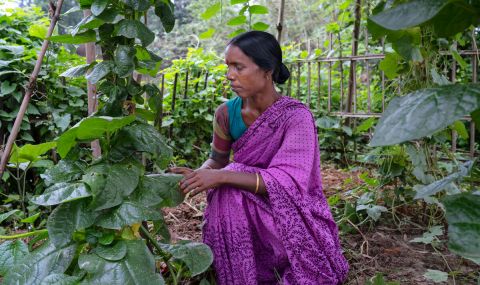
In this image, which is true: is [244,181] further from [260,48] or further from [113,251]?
[113,251]

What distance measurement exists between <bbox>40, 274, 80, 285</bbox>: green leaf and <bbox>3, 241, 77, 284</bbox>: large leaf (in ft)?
0.22

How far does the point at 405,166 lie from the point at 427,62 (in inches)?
26.5

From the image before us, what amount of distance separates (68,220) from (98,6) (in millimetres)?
556

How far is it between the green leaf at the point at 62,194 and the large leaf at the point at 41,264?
177mm

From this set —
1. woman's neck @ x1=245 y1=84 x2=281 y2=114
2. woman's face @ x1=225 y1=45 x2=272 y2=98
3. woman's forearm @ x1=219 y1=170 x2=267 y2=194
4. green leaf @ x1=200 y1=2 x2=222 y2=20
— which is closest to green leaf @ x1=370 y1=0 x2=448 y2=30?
woman's forearm @ x1=219 y1=170 x2=267 y2=194

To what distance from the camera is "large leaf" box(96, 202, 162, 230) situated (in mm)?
1199

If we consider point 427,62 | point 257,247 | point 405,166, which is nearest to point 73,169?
point 257,247

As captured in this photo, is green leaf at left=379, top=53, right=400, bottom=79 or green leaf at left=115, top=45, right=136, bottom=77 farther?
green leaf at left=379, top=53, right=400, bottom=79

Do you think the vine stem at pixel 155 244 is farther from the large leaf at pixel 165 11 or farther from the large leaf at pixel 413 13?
the large leaf at pixel 413 13

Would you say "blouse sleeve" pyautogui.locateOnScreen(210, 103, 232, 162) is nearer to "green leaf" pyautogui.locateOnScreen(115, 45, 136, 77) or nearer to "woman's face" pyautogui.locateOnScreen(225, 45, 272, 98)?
"woman's face" pyautogui.locateOnScreen(225, 45, 272, 98)

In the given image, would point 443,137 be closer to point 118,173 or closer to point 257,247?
point 257,247

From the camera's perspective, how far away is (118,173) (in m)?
1.25

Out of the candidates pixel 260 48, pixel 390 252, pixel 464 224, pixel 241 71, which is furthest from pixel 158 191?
pixel 390 252

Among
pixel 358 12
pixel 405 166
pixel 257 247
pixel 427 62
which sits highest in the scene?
pixel 358 12
